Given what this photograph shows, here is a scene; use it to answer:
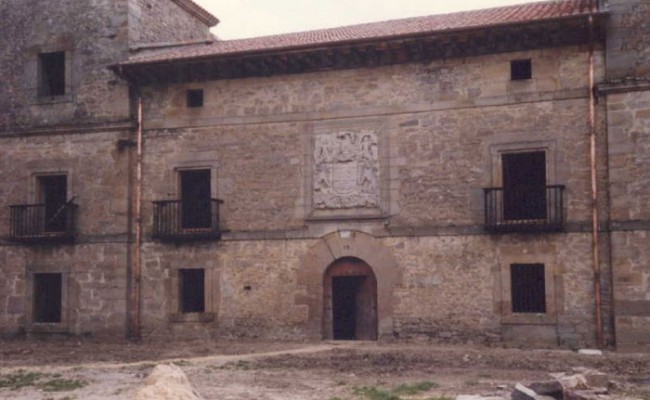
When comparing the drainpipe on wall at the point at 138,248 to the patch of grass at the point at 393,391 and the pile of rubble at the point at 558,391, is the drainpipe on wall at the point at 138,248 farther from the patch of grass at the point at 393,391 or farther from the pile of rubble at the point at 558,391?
the pile of rubble at the point at 558,391

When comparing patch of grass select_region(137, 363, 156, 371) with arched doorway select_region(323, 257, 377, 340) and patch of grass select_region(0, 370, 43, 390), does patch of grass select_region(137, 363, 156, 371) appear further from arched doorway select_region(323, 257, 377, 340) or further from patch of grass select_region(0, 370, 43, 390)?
arched doorway select_region(323, 257, 377, 340)

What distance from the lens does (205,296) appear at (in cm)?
1802

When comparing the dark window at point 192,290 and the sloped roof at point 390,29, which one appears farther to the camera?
the dark window at point 192,290

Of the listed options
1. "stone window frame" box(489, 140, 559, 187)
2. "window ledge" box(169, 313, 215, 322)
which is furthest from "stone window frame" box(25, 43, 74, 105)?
"stone window frame" box(489, 140, 559, 187)

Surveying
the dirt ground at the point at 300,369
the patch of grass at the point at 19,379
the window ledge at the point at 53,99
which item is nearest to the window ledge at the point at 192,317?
the dirt ground at the point at 300,369

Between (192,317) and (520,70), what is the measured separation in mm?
8644

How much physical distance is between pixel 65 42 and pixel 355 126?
24.5 feet

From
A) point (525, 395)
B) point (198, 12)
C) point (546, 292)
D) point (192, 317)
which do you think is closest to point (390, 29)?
point (546, 292)

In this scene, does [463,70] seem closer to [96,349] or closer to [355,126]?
[355,126]

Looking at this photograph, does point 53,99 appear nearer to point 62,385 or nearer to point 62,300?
point 62,300

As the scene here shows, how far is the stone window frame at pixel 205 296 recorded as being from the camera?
58.9 feet

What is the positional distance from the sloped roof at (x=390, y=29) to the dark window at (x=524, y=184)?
2.69 meters

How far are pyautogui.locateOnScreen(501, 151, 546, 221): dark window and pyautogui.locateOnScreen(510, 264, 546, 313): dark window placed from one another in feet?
3.28

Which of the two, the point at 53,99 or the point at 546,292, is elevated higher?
the point at 53,99
